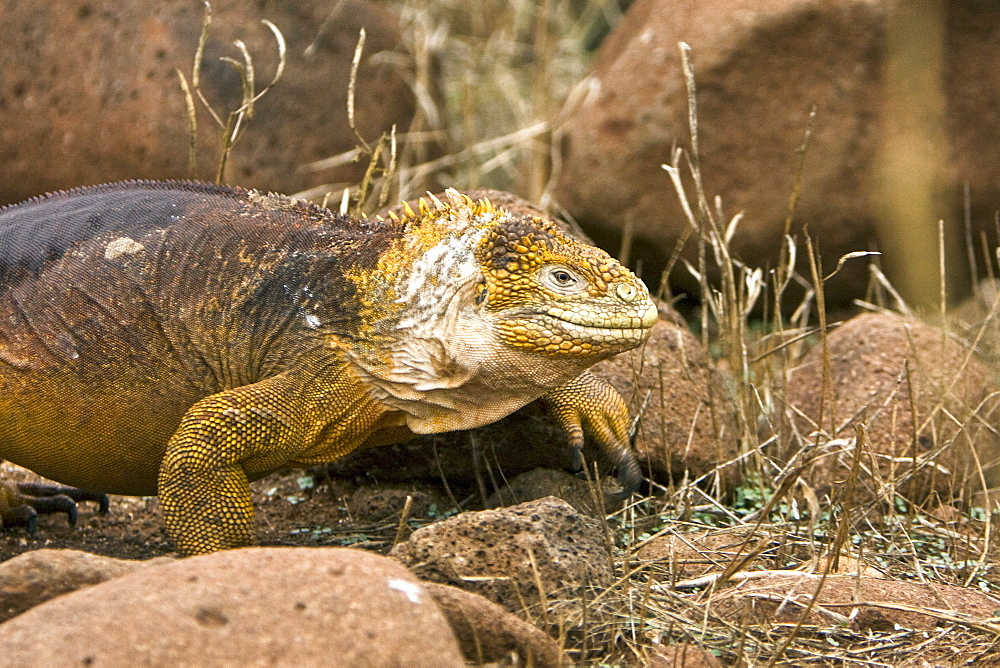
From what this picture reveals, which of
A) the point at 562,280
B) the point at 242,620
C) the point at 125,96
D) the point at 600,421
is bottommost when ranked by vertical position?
the point at 600,421

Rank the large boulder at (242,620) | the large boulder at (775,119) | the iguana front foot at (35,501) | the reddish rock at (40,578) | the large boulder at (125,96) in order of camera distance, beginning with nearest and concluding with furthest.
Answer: the large boulder at (242,620), the reddish rock at (40,578), the iguana front foot at (35,501), the large boulder at (125,96), the large boulder at (775,119)

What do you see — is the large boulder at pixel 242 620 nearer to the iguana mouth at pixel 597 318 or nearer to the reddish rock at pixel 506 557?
the reddish rock at pixel 506 557

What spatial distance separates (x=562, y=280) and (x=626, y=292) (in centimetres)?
22

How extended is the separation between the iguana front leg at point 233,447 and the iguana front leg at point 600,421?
89 centimetres

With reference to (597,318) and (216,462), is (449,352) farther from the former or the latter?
(216,462)

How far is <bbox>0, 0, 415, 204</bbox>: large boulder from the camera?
709cm

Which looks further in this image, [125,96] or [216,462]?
[125,96]

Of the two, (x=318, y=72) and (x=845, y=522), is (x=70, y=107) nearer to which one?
(x=318, y=72)

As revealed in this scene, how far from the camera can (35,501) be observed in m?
4.86

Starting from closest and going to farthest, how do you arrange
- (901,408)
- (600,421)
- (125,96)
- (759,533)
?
(759,533) → (600,421) → (901,408) → (125,96)

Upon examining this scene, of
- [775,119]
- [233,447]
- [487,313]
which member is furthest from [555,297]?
[775,119]

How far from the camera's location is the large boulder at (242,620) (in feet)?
8.61

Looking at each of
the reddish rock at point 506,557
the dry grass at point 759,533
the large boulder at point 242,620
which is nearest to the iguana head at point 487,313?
the reddish rock at point 506,557

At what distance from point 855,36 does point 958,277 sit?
1.82 metres
